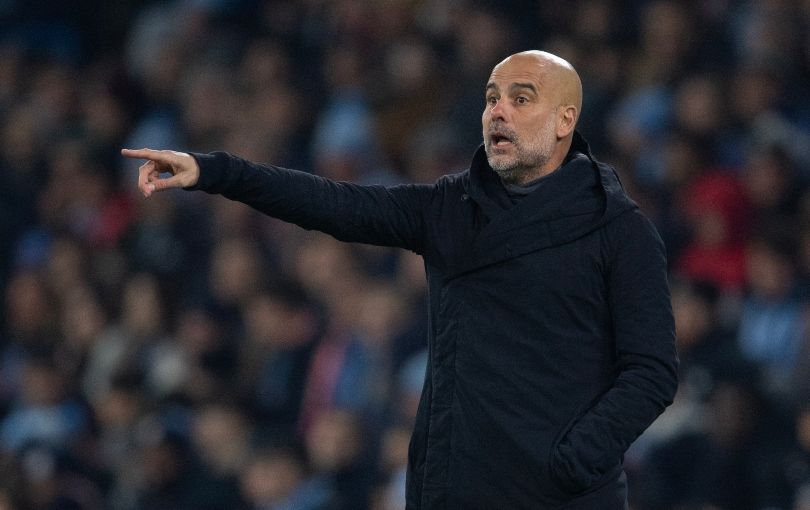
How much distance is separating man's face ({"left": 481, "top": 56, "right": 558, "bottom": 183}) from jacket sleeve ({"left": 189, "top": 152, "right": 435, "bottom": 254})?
0.22 metres

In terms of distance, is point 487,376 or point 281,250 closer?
point 487,376

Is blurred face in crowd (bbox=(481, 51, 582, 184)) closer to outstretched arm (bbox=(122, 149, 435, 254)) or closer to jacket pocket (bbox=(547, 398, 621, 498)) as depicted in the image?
outstretched arm (bbox=(122, 149, 435, 254))

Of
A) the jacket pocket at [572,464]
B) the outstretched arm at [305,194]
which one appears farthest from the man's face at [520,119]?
the jacket pocket at [572,464]

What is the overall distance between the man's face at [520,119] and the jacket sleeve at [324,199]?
0.73ft

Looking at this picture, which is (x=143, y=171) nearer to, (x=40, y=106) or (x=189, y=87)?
(x=189, y=87)

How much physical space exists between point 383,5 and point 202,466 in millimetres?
3107

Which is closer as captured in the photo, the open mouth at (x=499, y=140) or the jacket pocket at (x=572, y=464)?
the jacket pocket at (x=572, y=464)

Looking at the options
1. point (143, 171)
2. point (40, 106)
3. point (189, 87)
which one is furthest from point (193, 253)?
point (143, 171)

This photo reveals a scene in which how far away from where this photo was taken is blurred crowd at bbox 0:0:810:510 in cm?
562

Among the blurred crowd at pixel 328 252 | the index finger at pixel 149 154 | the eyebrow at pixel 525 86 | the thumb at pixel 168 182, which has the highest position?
the eyebrow at pixel 525 86

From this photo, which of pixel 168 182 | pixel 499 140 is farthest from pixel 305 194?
pixel 499 140

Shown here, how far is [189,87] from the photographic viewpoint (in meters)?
9.16

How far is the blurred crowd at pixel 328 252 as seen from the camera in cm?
562

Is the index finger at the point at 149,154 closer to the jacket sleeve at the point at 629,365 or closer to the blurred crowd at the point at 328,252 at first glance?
the jacket sleeve at the point at 629,365
